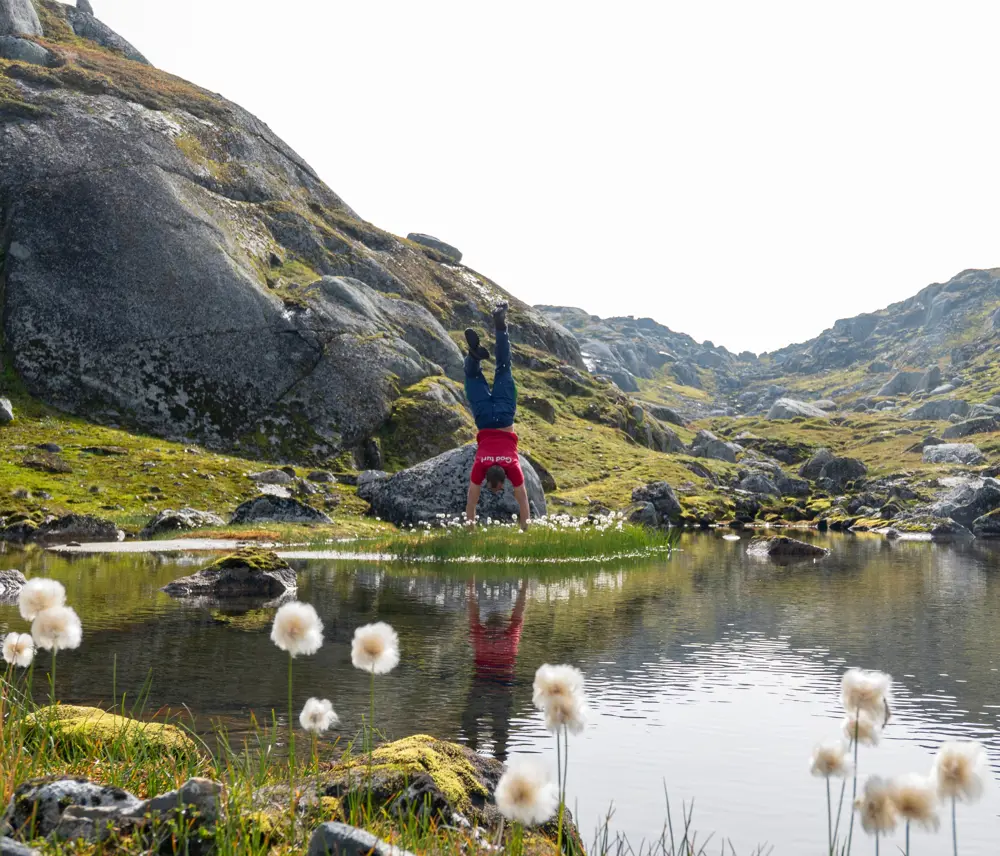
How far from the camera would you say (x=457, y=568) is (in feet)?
84.1

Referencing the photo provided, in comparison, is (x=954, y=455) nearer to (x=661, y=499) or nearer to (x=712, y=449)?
(x=712, y=449)

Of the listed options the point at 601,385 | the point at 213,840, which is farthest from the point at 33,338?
the point at 601,385

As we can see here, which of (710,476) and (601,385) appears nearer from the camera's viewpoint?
(710,476)

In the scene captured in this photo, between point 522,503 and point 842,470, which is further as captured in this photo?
point 842,470

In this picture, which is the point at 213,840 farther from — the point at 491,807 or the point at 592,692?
the point at 592,692

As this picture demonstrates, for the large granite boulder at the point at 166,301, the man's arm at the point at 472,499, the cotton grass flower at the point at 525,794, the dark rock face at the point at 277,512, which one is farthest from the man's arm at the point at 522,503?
the large granite boulder at the point at 166,301

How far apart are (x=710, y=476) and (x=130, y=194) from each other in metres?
81.0

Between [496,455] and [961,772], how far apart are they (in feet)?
77.3

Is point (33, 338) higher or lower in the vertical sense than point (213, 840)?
higher

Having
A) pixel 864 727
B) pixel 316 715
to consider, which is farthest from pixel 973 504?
pixel 316 715

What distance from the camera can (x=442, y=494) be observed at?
140 feet

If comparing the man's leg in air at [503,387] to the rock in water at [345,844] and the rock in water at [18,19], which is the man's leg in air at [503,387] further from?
the rock in water at [18,19]

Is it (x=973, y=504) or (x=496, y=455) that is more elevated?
(x=496, y=455)

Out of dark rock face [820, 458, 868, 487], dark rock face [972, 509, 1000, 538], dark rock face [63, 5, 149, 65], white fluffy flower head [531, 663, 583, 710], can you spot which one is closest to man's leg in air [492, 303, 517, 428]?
white fluffy flower head [531, 663, 583, 710]
